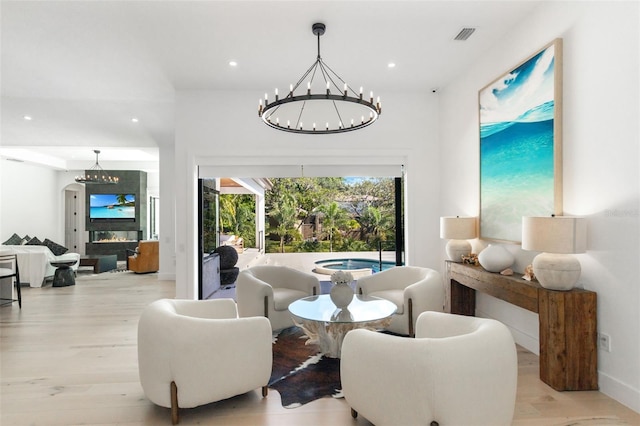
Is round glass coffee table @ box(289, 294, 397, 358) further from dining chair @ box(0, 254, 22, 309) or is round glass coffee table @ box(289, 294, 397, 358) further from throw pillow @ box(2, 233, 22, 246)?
throw pillow @ box(2, 233, 22, 246)

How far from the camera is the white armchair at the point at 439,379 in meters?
1.92

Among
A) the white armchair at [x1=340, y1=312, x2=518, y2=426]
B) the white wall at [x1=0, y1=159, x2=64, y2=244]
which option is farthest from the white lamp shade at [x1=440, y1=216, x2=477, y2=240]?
the white wall at [x1=0, y1=159, x2=64, y2=244]

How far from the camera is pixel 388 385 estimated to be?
202cm

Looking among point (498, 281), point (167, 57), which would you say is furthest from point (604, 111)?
point (167, 57)

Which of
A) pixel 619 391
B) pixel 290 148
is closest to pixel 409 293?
pixel 619 391

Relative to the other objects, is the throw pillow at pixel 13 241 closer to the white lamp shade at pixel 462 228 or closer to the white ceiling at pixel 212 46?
the white ceiling at pixel 212 46

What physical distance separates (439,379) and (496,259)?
2002mm

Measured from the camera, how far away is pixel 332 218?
8500mm

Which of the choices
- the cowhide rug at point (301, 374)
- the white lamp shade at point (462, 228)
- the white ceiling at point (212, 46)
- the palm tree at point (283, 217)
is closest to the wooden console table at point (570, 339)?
the white lamp shade at point (462, 228)

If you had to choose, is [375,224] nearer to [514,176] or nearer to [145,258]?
[514,176]

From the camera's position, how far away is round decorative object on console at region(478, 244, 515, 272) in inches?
138

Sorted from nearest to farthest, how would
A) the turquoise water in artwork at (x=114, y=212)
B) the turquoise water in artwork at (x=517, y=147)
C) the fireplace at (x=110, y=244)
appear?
the turquoise water in artwork at (x=517, y=147) → the fireplace at (x=110, y=244) → the turquoise water in artwork at (x=114, y=212)

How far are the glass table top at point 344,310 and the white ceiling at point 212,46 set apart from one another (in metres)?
2.75

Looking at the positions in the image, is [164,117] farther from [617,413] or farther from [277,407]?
[617,413]
